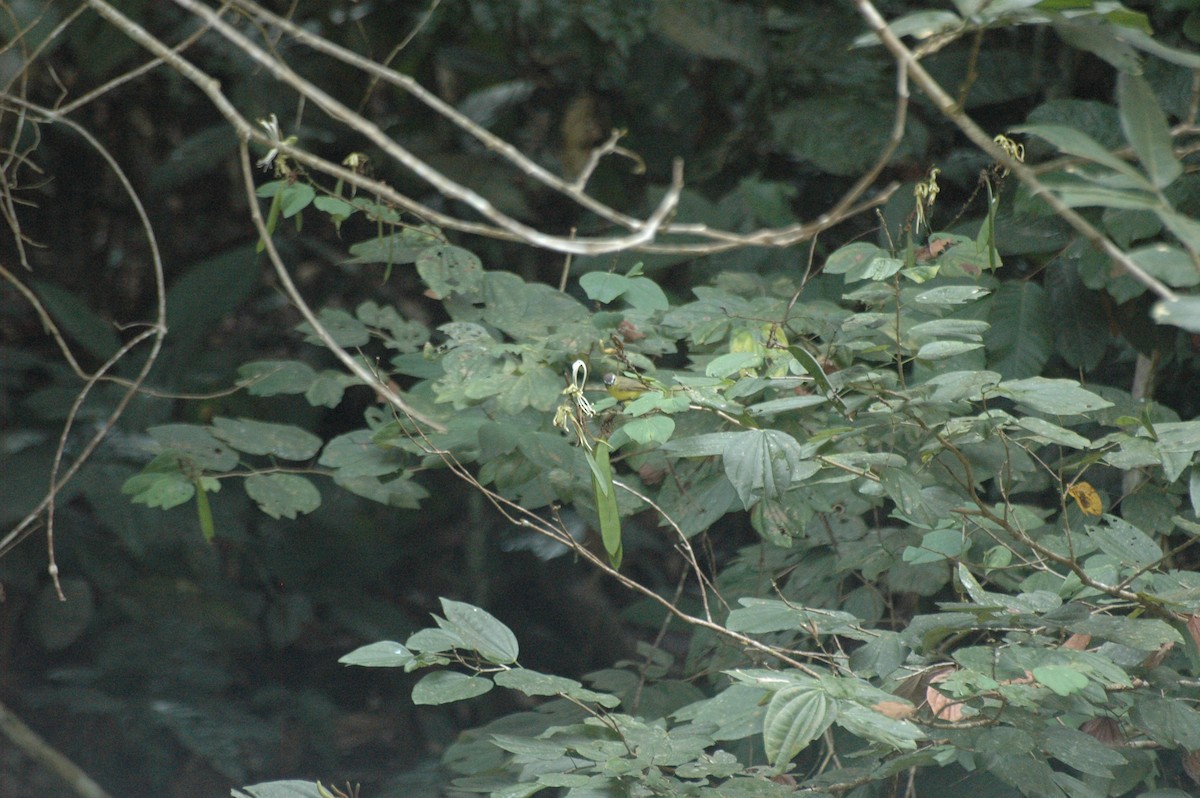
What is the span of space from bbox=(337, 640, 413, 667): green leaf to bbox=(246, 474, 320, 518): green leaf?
0.30m

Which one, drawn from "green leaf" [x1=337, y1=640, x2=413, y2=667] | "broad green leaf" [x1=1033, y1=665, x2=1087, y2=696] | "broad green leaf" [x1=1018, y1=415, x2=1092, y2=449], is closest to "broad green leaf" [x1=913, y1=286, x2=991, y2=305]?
"broad green leaf" [x1=1018, y1=415, x2=1092, y2=449]

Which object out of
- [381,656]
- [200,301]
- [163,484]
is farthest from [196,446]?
[200,301]

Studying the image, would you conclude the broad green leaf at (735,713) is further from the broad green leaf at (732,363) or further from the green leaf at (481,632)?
the broad green leaf at (732,363)

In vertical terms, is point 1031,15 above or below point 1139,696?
above

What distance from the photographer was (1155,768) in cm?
101

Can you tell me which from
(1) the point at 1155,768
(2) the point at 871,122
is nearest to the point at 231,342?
(2) the point at 871,122

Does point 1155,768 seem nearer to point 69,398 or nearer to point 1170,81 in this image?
point 1170,81

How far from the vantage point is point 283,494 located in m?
1.25

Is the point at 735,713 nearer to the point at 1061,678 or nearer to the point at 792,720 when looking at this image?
the point at 792,720

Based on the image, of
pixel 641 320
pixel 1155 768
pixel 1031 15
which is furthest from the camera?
pixel 641 320

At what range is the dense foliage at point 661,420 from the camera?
0.88m

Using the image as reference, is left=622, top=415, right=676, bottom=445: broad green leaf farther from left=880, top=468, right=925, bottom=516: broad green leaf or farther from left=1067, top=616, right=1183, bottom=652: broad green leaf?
left=1067, top=616, right=1183, bottom=652: broad green leaf

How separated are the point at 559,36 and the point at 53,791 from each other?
171 cm

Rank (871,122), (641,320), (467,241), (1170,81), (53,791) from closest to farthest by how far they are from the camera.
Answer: (641,320)
(1170,81)
(53,791)
(871,122)
(467,241)
